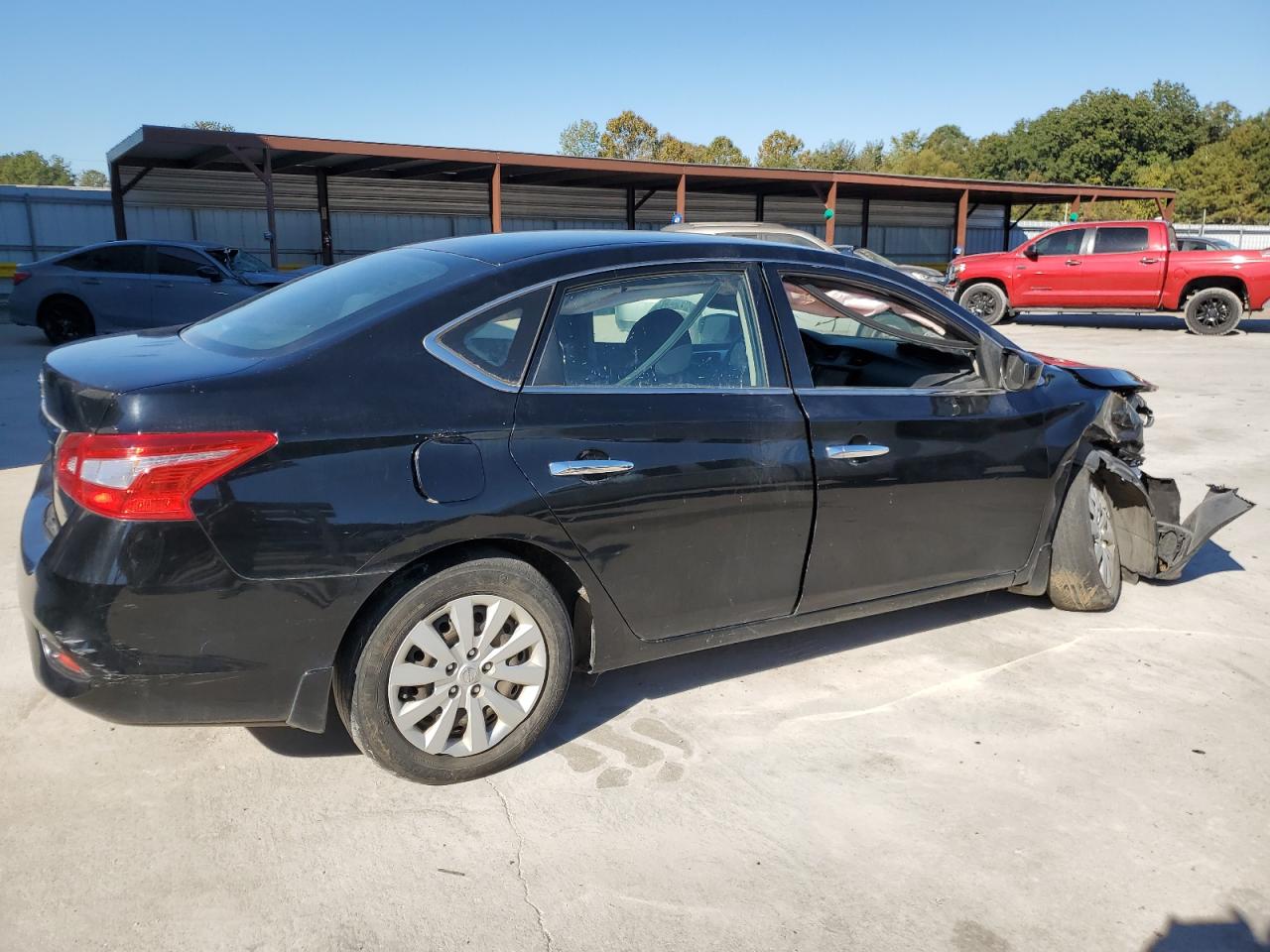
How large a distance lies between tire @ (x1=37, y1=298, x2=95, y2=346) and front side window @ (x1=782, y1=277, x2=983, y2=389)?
12914 mm

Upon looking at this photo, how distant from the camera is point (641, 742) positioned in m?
3.47

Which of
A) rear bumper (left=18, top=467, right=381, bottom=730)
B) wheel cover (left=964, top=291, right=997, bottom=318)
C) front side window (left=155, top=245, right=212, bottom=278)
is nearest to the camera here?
rear bumper (left=18, top=467, right=381, bottom=730)

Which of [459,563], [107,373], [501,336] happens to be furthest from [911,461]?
[107,373]

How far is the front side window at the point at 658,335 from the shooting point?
128 inches

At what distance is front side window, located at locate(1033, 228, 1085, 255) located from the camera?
1888 cm

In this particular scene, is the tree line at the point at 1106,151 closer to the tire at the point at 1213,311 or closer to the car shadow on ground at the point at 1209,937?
the tire at the point at 1213,311

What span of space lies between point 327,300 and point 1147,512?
3.96m

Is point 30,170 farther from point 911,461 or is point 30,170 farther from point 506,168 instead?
point 911,461

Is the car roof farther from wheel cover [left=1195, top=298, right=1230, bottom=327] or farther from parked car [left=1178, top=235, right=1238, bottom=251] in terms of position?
wheel cover [left=1195, top=298, right=1230, bottom=327]

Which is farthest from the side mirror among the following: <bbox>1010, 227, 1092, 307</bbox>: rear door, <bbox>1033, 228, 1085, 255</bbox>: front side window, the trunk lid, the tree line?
the tree line

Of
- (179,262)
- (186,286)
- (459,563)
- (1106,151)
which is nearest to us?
(459,563)

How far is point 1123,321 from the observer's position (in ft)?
73.3

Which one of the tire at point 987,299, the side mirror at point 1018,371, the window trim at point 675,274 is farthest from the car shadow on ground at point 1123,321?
the window trim at point 675,274

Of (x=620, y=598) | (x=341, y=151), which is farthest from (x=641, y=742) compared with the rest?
A: (x=341, y=151)
